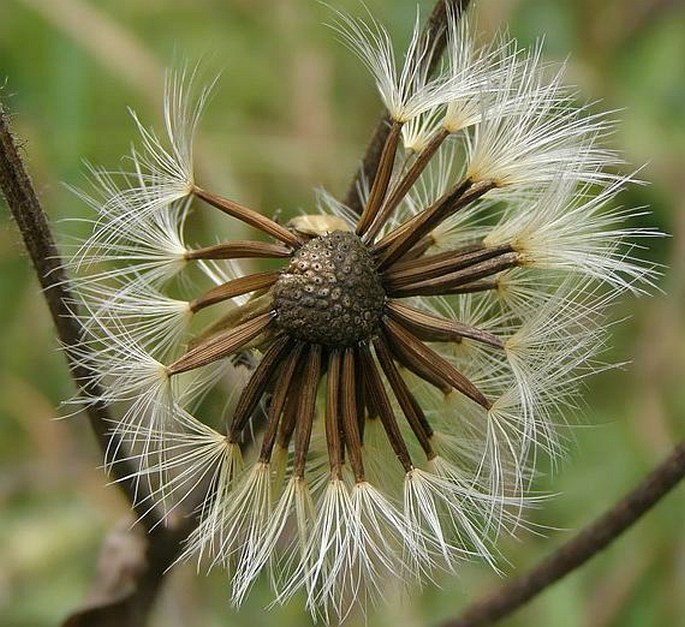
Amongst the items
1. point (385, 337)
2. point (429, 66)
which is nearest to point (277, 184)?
point (429, 66)

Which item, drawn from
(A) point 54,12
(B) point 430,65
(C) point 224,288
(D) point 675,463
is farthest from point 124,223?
(A) point 54,12

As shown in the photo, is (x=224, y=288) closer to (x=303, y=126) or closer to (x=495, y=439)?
(x=495, y=439)

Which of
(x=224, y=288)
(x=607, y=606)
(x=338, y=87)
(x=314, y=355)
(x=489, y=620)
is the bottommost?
(x=607, y=606)

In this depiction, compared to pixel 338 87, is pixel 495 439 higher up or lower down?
lower down

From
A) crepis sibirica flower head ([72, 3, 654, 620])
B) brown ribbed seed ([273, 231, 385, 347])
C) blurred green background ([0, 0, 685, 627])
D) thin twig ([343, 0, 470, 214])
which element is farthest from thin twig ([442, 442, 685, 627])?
blurred green background ([0, 0, 685, 627])

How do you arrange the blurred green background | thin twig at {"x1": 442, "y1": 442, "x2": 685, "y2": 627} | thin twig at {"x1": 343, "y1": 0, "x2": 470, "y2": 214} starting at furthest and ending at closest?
the blurred green background
thin twig at {"x1": 442, "y1": 442, "x2": 685, "y2": 627}
thin twig at {"x1": 343, "y1": 0, "x2": 470, "y2": 214}

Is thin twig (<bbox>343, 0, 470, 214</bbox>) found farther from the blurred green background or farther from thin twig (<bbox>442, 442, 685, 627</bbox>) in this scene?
the blurred green background

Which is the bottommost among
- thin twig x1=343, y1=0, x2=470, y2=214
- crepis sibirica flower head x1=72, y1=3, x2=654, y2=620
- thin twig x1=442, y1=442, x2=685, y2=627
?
thin twig x1=442, y1=442, x2=685, y2=627
